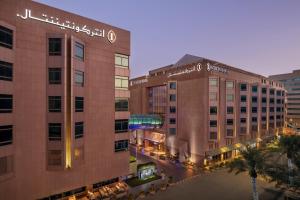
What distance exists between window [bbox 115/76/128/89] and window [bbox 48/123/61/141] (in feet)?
39.0

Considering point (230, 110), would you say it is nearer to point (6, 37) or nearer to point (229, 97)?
point (229, 97)

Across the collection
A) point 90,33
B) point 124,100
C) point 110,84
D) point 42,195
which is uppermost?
point 90,33

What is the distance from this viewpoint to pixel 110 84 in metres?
32.5

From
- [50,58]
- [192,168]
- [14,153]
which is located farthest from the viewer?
[192,168]

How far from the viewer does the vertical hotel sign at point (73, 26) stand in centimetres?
2412

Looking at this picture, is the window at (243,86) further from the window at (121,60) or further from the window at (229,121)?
the window at (121,60)

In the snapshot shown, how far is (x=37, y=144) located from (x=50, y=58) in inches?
456

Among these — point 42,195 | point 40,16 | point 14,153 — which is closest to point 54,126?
point 14,153

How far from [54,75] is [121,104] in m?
12.1

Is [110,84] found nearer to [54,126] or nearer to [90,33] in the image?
[90,33]

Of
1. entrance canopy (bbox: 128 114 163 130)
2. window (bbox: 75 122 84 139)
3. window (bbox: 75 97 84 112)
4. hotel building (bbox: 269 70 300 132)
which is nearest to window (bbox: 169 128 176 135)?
entrance canopy (bbox: 128 114 163 130)

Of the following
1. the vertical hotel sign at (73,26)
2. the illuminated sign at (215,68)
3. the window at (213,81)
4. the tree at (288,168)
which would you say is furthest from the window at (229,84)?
the vertical hotel sign at (73,26)

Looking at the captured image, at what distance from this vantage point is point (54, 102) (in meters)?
25.8

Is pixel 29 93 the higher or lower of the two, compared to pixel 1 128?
higher
